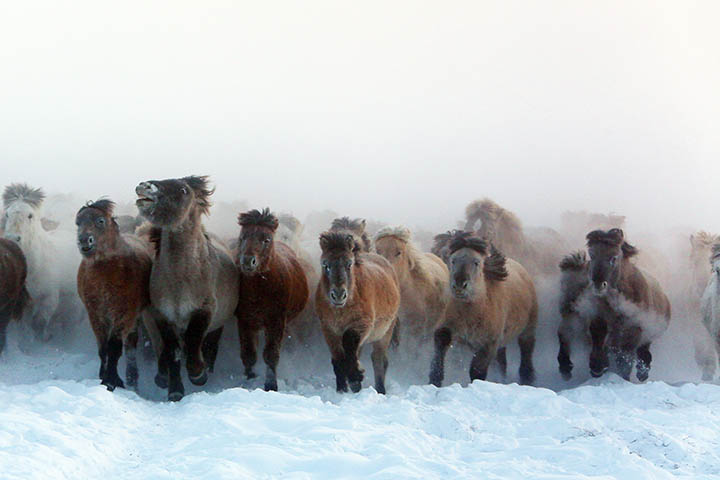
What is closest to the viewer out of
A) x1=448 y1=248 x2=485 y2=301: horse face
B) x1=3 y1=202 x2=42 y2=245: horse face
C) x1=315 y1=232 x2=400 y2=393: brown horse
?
x1=315 y1=232 x2=400 y2=393: brown horse

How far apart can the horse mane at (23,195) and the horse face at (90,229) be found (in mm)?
3301

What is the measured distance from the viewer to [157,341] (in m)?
10.7

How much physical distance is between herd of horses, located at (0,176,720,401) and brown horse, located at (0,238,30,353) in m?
0.03

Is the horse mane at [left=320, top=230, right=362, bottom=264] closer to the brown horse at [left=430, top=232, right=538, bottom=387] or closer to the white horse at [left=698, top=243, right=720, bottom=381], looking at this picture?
the brown horse at [left=430, top=232, right=538, bottom=387]

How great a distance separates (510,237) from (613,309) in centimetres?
377

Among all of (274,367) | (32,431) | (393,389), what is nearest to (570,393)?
(393,389)

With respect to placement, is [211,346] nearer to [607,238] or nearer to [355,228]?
[355,228]

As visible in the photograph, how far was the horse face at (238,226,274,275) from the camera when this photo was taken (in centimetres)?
1022

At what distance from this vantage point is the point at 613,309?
1260 centimetres

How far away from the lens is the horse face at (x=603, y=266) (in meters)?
12.3

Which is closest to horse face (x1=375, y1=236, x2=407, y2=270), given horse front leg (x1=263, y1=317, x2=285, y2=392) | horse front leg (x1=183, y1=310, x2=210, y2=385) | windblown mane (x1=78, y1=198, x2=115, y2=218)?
horse front leg (x1=263, y1=317, x2=285, y2=392)

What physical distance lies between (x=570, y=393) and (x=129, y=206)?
1071 cm

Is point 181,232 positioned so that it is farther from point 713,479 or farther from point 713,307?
point 713,307

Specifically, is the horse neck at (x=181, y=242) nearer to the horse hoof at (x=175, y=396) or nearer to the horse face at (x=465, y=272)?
the horse hoof at (x=175, y=396)
